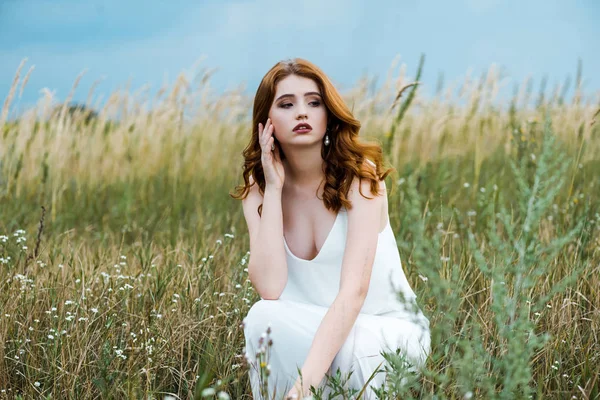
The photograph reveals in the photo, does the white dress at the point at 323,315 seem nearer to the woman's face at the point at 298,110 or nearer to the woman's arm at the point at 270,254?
the woman's arm at the point at 270,254

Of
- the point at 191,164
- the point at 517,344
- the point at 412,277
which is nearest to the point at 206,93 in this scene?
the point at 191,164

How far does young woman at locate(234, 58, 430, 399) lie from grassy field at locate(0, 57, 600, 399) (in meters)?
0.17

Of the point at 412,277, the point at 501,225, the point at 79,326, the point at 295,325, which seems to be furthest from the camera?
the point at 501,225

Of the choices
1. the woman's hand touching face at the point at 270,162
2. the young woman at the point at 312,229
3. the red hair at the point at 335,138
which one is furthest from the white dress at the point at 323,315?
the woman's hand touching face at the point at 270,162

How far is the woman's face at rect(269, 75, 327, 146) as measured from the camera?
262 centimetres

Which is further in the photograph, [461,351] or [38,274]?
[38,274]

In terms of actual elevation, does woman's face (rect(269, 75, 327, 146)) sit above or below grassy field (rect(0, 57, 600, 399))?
above

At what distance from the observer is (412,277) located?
3459 mm

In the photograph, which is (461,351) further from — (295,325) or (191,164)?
(191,164)

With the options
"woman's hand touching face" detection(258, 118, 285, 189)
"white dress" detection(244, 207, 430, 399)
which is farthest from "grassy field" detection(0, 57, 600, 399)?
"woman's hand touching face" detection(258, 118, 285, 189)

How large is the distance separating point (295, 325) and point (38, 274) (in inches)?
70.1

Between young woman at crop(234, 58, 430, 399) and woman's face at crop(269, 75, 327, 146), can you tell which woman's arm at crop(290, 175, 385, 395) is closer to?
young woman at crop(234, 58, 430, 399)

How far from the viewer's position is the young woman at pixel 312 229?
2.38 m

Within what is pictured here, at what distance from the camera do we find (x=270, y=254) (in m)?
2.60
